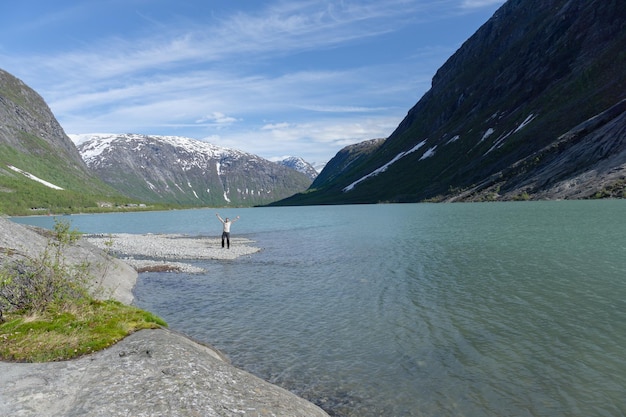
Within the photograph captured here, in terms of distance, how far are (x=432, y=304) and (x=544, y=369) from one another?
995 cm

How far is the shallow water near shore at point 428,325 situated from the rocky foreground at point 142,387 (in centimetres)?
328

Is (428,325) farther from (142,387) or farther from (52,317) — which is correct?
(52,317)

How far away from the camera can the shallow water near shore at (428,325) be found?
1455 cm

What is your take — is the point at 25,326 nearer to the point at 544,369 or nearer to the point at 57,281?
the point at 57,281

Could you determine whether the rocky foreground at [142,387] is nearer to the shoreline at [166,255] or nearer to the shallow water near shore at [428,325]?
the shallow water near shore at [428,325]

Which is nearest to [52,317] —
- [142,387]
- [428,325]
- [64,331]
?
[64,331]

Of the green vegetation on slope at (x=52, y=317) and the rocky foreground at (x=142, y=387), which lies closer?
Answer: the rocky foreground at (x=142, y=387)

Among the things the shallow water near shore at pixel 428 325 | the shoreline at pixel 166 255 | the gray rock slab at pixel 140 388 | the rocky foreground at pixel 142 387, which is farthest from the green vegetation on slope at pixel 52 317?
the shoreline at pixel 166 255

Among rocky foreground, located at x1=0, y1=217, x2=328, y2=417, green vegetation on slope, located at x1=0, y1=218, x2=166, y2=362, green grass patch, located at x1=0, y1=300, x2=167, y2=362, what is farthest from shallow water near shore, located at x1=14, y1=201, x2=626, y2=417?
green vegetation on slope, located at x1=0, y1=218, x2=166, y2=362

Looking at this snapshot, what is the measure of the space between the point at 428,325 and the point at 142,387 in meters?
14.8

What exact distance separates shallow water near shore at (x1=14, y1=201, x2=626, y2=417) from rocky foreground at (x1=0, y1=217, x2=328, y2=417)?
10.8 ft

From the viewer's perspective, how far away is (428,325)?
21969mm

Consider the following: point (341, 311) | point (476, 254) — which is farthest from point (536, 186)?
point (341, 311)

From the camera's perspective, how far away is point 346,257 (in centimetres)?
4656
